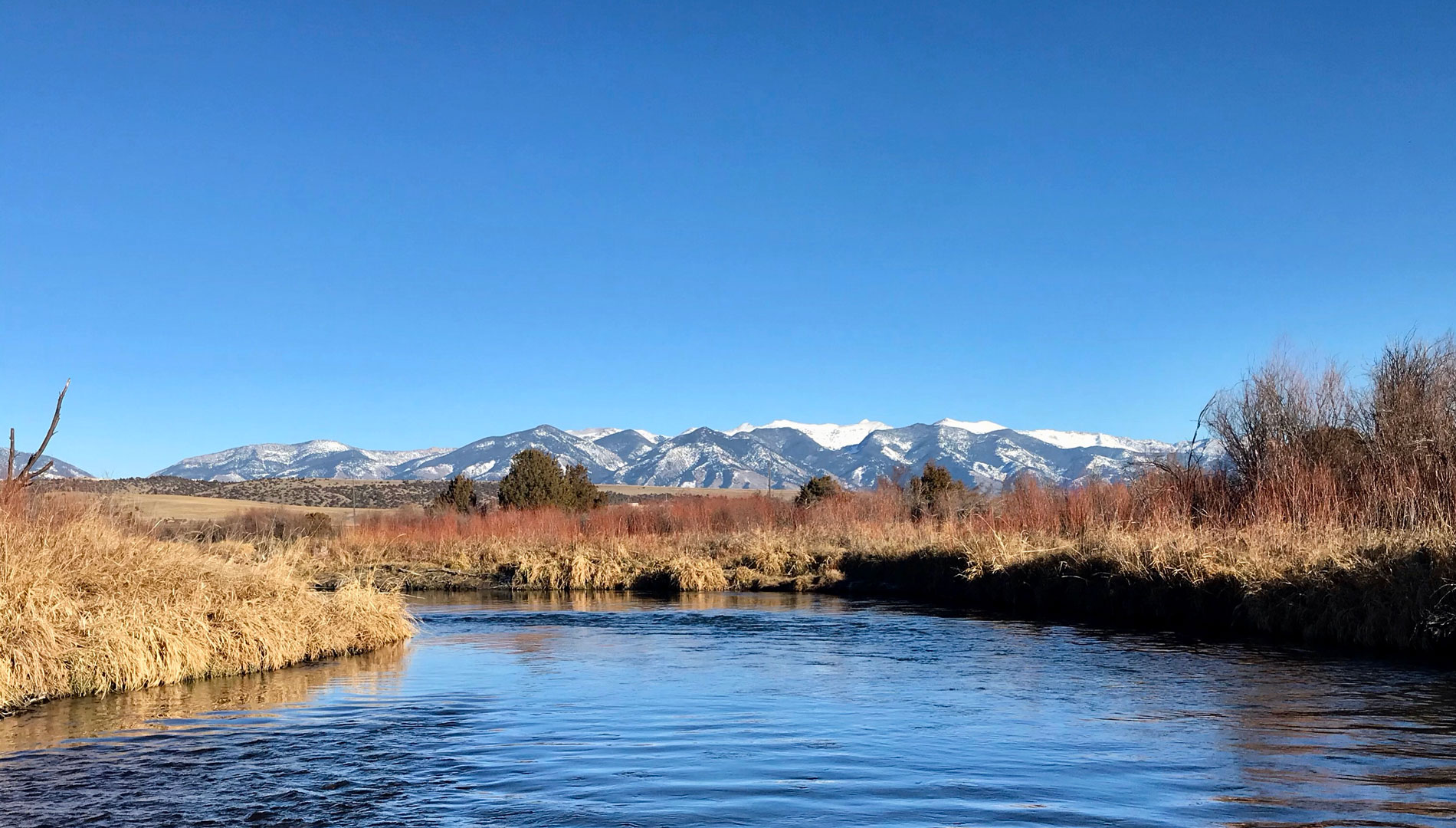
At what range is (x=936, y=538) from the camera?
3588cm

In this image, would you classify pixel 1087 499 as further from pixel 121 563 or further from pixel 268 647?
pixel 121 563

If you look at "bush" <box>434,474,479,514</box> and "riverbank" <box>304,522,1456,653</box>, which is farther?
"bush" <box>434,474,479,514</box>

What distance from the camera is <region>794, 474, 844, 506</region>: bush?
5428cm

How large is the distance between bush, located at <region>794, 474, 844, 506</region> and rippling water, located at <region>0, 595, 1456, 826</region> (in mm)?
35026

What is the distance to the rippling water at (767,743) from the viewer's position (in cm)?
833

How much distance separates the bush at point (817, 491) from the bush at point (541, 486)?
476 inches

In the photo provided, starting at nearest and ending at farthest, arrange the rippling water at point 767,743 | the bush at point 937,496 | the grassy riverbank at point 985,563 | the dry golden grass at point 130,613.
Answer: the rippling water at point 767,743 → the dry golden grass at point 130,613 → the grassy riverbank at point 985,563 → the bush at point 937,496

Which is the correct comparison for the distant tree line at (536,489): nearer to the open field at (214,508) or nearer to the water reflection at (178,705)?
the open field at (214,508)

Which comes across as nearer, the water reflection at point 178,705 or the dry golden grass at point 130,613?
Answer: the water reflection at point 178,705

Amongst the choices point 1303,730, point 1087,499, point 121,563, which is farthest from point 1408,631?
point 121,563

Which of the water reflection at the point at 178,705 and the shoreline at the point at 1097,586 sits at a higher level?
the shoreline at the point at 1097,586

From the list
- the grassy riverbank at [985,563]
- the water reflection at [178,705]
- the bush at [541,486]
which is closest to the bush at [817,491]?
the grassy riverbank at [985,563]

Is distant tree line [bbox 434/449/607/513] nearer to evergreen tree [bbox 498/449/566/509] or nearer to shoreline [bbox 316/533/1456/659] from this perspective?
evergreen tree [bbox 498/449/566/509]

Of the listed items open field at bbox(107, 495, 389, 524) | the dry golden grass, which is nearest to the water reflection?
the dry golden grass
